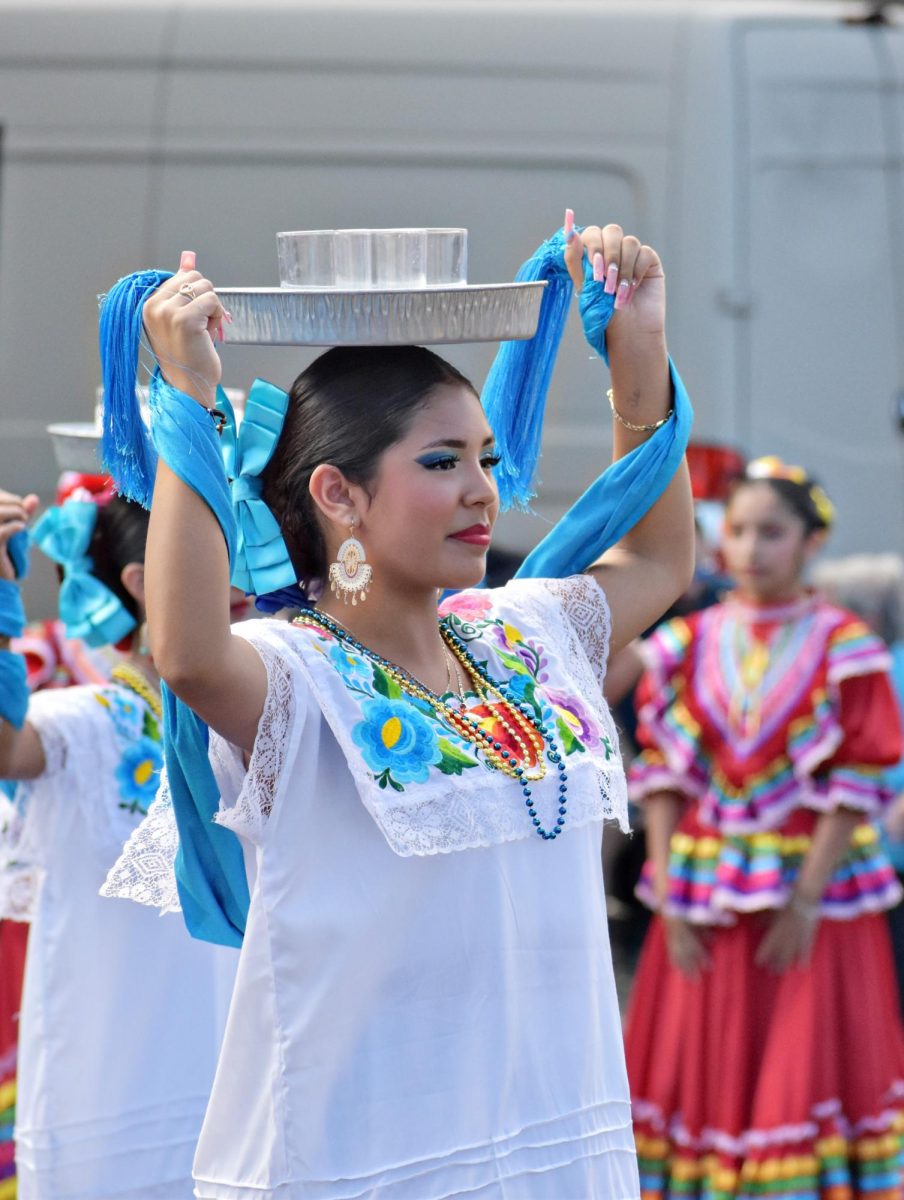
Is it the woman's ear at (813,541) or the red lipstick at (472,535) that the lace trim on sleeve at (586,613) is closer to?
the red lipstick at (472,535)

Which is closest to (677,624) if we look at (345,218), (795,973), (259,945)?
(795,973)

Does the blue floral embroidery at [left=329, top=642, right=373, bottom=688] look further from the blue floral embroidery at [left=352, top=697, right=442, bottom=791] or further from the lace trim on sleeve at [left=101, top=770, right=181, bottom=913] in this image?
the lace trim on sleeve at [left=101, top=770, right=181, bottom=913]

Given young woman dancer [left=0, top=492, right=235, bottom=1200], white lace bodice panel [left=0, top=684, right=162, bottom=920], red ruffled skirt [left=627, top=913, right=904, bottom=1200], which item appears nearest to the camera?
young woman dancer [left=0, top=492, right=235, bottom=1200]

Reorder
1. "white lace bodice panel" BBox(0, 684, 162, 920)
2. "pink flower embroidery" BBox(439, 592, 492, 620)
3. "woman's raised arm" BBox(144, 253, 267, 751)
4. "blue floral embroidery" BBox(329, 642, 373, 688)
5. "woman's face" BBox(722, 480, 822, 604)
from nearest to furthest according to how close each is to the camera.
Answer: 1. "woman's raised arm" BBox(144, 253, 267, 751)
2. "blue floral embroidery" BBox(329, 642, 373, 688)
3. "pink flower embroidery" BBox(439, 592, 492, 620)
4. "white lace bodice panel" BBox(0, 684, 162, 920)
5. "woman's face" BBox(722, 480, 822, 604)

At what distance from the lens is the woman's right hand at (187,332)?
7.45ft

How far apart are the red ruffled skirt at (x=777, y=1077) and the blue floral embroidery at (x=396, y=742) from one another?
2.54 m

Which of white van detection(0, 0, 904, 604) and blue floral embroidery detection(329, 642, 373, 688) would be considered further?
white van detection(0, 0, 904, 604)

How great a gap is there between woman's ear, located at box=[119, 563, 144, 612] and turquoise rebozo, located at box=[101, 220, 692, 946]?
89 cm

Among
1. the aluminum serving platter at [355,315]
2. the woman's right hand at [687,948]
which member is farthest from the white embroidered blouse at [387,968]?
the woman's right hand at [687,948]

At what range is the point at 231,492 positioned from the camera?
2.52m

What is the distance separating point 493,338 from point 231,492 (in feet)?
1.21

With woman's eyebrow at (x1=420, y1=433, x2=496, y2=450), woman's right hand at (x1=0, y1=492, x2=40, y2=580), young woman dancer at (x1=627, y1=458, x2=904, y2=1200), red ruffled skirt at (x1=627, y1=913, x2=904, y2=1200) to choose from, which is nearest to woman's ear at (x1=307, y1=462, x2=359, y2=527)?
woman's eyebrow at (x1=420, y1=433, x2=496, y2=450)

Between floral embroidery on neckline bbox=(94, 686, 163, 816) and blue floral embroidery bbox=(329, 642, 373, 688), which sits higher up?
blue floral embroidery bbox=(329, 642, 373, 688)

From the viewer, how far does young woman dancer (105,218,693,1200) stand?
2363 mm
